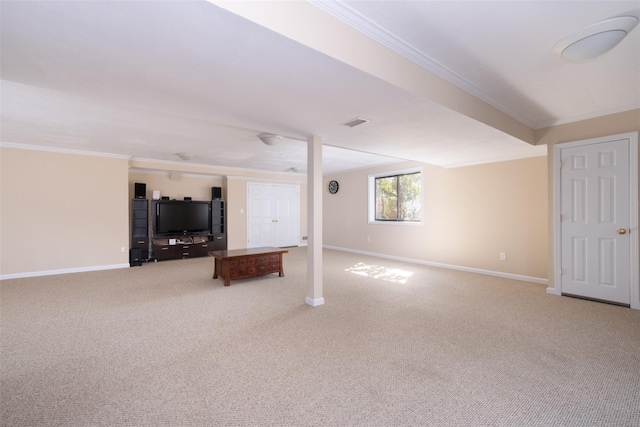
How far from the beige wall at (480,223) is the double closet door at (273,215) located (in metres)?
2.77

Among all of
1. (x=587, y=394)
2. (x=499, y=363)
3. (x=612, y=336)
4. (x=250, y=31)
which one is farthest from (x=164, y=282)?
(x=612, y=336)

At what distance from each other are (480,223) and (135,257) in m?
7.13

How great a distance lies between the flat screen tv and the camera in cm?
670

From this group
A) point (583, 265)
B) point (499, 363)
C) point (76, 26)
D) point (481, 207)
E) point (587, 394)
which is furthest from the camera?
point (481, 207)

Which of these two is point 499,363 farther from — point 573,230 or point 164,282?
point 164,282

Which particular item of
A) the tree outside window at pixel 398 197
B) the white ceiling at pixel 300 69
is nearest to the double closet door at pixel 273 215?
the tree outside window at pixel 398 197

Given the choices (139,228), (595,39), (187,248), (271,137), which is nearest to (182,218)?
(187,248)

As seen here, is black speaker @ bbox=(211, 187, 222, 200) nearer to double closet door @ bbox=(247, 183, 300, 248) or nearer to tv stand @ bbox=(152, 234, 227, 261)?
double closet door @ bbox=(247, 183, 300, 248)

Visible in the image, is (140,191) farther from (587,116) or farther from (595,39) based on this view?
(587,116)

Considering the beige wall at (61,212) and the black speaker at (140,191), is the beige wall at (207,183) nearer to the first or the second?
the black speaker at (140,191)

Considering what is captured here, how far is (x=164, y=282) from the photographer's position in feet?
15.4

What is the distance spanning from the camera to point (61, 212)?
5.34 meters

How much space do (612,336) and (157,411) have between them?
153 inches

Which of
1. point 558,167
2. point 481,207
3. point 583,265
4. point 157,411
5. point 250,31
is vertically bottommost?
point 157,411
